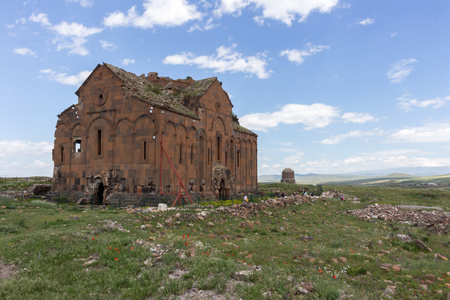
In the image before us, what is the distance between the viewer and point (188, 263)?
31.7 ft

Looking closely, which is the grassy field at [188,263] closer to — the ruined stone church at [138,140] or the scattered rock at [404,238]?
the scattered rock at [404,238]

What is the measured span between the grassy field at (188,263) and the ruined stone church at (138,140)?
8017 mm

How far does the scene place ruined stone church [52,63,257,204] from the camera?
918 inches

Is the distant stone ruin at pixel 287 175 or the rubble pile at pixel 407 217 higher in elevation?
the distant stone ruin at pixel 287 175

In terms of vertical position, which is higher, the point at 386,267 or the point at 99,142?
the point at 99,142

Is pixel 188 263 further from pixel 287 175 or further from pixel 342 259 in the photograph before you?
pixel 287 175

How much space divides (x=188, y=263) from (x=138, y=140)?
1559 centimetres

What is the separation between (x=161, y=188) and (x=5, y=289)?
14.6m

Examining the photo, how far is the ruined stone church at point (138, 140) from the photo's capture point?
918 inches

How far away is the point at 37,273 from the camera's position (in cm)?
937

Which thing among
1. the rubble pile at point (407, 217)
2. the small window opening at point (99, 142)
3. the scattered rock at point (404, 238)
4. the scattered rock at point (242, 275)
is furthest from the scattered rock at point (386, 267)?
the small window opening at point (99, 142)

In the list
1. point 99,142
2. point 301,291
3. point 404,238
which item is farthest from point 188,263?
point 99,142

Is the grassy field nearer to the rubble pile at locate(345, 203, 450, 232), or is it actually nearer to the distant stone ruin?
the rubble pile at locate(345, 203, 450, 232)

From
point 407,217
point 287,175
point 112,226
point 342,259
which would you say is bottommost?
point 407,217
